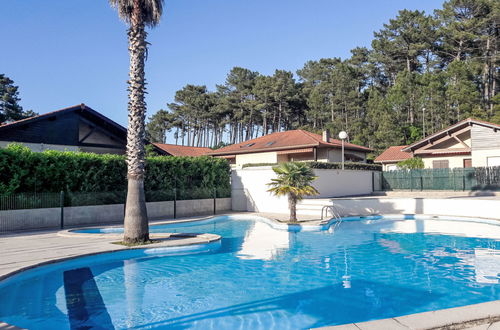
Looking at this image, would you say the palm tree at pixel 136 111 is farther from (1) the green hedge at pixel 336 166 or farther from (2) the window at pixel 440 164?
(2) the window at pixel 440 164

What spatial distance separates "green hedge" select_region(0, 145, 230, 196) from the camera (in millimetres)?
14820

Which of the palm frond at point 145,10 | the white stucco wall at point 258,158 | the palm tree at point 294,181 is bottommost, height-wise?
the palm tree at point 294,181

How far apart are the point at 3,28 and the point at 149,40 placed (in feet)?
41.5

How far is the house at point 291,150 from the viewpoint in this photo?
32734mm

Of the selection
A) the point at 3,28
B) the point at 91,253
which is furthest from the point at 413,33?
the point at 91,253

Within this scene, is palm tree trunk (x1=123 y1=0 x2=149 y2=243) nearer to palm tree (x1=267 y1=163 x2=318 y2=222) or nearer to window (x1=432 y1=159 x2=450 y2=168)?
palm tree (x1=267 y1=163 x2=318 y2=222)

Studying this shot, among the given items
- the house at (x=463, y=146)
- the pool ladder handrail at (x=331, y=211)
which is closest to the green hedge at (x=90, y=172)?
the pool ladder handrail at (x=331, y=211)

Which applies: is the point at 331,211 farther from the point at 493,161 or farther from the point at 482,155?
the point at 493,161

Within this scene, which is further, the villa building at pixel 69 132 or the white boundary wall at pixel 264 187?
the white boundary wall at pixel 264 187

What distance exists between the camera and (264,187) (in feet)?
71.9

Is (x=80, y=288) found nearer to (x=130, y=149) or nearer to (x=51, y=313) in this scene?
(x=51, y=313)

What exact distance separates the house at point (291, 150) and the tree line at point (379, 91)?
14.8m

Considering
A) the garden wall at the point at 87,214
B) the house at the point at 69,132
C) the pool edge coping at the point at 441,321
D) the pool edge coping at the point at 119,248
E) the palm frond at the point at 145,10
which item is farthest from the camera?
the house at the point at 69,132

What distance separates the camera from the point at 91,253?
32.5ft
